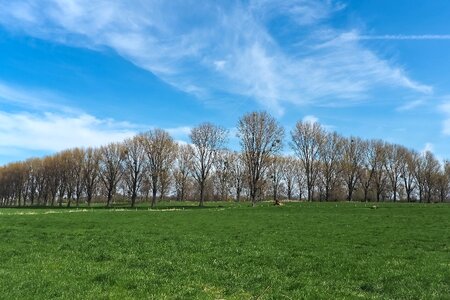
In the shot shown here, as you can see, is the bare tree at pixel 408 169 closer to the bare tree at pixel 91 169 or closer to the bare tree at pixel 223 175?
the bare tree at pixel 223 175

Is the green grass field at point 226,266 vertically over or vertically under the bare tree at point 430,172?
under

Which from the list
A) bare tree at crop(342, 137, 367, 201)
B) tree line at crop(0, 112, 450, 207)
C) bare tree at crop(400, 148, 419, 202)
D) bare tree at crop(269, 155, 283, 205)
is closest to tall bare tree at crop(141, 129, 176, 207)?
tree line at crop(0, 112, 450, 207)

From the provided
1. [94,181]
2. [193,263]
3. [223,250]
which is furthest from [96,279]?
[94,181]

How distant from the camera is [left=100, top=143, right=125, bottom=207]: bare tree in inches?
4840

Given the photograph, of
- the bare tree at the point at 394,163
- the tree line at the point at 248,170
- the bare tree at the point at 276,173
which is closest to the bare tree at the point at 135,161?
the tree line at the point at 248,170

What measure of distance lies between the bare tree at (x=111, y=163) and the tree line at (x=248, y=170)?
0.30m

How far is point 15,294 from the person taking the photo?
41.9 feet

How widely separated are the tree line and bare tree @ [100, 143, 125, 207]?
0.99ft

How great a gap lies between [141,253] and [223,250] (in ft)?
14.1

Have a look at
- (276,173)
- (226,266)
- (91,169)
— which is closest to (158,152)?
(91,169)

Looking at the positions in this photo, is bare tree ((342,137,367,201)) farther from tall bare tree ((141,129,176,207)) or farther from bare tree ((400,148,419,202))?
tall bare tree ((141,129,176,207))

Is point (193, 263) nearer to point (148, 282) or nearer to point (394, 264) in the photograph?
point (148, 282)

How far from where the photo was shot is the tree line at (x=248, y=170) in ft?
350

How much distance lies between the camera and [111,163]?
12412cm
